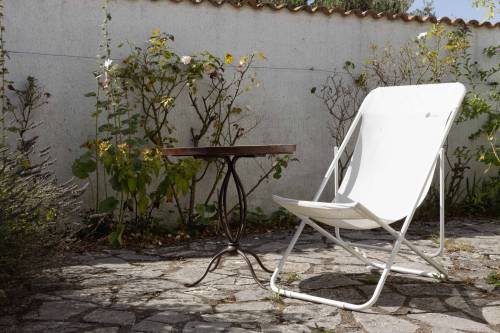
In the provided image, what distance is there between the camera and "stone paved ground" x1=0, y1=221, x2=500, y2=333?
3.58 metres

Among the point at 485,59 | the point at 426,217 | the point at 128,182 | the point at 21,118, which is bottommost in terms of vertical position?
the point at 426,217

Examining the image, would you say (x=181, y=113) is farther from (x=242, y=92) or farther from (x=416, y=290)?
(x=416, y=290)

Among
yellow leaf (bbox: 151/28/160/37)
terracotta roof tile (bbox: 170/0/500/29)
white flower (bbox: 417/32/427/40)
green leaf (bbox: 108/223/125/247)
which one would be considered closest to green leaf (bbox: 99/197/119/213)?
green leaf (bbox: 108/223/125/247)

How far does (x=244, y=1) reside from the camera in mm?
6770

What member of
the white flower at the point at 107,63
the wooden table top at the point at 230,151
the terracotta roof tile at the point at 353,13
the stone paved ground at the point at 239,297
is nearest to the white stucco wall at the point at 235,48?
the terracotta roof tile at the point at 353,13

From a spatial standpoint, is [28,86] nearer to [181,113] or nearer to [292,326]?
[181,113]

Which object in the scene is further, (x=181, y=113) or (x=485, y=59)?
(x=485, y=59)

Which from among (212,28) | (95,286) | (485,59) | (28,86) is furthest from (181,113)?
(485,59)

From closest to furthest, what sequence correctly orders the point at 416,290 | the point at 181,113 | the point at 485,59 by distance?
the point at 416,290 < the point at 181,113 < the point at 485,59

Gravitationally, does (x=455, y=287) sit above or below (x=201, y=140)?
below

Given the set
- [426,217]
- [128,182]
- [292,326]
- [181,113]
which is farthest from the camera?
[426,217]

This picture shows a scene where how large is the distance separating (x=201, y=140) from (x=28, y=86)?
1.65m

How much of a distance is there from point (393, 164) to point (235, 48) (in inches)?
105

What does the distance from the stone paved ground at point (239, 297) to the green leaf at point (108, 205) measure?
44cm
